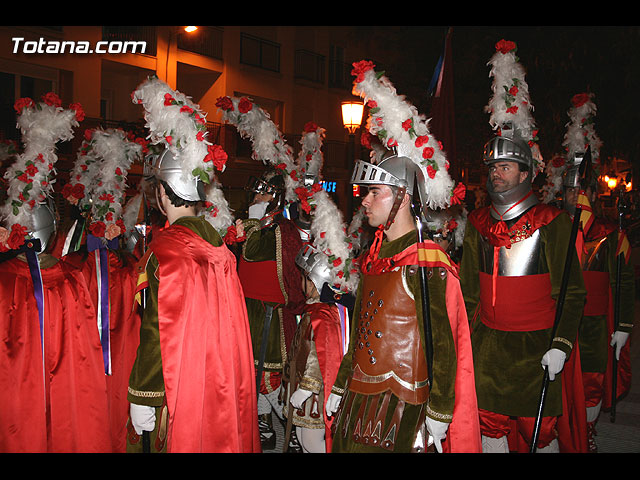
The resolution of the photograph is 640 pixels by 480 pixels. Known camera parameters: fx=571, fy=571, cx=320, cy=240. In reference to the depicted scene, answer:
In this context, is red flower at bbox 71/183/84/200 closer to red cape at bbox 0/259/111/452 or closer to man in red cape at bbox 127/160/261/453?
red cape at bbox 0/259/111/452

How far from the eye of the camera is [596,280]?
5.50 meters

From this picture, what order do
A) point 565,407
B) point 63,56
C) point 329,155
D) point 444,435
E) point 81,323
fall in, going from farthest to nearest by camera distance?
1. point 329,155
2. point 63,56
3. point 81,323
4. point 565,407
5. point 444,435

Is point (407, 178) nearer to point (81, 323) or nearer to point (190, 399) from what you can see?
point (190, 399)

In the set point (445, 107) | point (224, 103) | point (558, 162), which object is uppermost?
point (224, 103)

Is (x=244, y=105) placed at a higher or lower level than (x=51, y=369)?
higher

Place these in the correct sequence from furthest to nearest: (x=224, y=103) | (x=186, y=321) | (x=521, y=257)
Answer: (x=224, y=103)
(x=521, y=257)
(x=186, y=321)

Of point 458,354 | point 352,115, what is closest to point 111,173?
point 458,354

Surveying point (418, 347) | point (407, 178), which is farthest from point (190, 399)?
point (407, 178)

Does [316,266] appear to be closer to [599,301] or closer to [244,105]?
[244,105]

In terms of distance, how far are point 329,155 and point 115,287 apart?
21.4 m

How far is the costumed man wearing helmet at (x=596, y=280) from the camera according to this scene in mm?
5219

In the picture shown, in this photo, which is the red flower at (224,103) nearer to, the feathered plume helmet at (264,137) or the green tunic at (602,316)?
the feathered plume helmet at (264,137)

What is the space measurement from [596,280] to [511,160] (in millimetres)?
2089

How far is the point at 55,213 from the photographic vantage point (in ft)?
14.4
